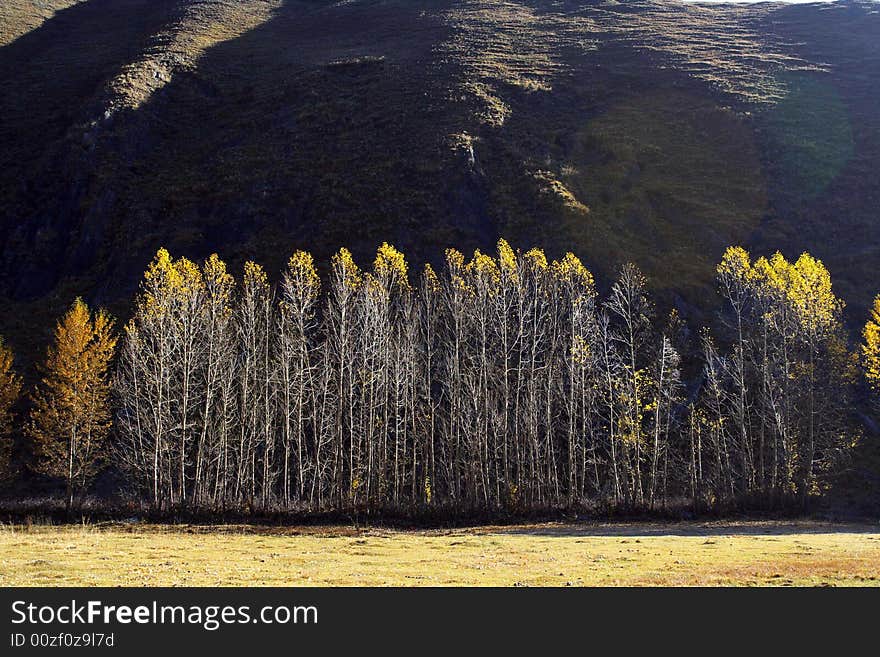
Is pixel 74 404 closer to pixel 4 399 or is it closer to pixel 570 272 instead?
pixel 4 399

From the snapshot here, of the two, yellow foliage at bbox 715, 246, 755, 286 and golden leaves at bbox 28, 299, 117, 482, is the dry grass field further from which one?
yellow foliage at bbox 715, 246, 755, 286

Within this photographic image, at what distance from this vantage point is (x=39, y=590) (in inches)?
612

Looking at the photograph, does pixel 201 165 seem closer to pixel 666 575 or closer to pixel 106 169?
pixel 106 169

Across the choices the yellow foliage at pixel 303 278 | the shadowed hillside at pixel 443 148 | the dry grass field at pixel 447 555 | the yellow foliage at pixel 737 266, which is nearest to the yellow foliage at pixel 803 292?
the yellow foliage at pixel 737 266

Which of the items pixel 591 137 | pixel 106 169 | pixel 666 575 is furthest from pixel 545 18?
pixel 666 575

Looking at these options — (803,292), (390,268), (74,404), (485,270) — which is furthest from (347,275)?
(803,292)

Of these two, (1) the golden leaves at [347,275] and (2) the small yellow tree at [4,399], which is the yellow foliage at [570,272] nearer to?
→ (1) the golden leaves at [347,275]

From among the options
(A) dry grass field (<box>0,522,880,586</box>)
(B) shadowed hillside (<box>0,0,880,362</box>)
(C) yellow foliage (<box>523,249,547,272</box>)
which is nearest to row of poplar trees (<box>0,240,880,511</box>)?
(C) yellow foliage (<box>523,249,547,272</box>)

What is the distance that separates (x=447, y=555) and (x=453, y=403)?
17097mm

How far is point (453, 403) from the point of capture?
4034cm

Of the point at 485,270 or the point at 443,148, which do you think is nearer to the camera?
the point at 485,270

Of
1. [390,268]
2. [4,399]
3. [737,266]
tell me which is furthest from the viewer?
[390,268]

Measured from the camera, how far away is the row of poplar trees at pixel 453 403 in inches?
1517

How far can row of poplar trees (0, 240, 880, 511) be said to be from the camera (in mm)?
38531
